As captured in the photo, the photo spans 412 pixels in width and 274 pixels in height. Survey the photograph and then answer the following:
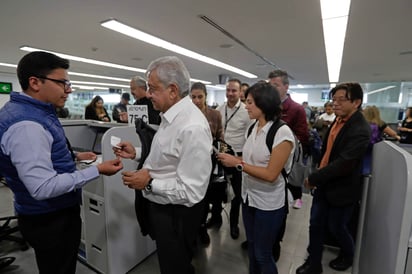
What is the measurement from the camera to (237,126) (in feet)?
7.77

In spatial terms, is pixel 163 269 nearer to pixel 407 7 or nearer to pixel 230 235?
pixel 230 235

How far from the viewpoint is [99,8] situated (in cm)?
284

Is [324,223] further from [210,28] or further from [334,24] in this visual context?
[210,28]

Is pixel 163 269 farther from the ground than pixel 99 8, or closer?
closer

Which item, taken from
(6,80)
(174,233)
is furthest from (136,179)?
(6,80)

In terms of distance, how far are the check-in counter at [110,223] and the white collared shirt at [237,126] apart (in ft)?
3.26

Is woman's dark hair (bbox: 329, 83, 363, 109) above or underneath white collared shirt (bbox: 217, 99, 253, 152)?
above

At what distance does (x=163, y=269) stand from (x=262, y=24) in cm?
340

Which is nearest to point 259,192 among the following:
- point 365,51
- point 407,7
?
point 407,7

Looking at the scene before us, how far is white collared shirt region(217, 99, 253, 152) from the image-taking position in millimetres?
2352

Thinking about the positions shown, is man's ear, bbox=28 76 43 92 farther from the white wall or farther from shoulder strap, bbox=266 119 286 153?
the white wall

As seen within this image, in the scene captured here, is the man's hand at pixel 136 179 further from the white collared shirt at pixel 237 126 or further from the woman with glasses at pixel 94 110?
the woman with glasses at pixel 94 110

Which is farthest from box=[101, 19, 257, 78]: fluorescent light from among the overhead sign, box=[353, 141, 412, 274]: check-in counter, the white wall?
the overhead sign

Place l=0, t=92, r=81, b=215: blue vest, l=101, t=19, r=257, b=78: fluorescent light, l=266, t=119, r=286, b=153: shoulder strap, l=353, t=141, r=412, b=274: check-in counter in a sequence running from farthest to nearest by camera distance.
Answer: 1. l=101, t=19, r=257, b=78: fluorescent light
2. l=266, t=119, r=286, b=153: shoulder strap
3. l=0, t=92, r=81, b=215: blue vest
4. l=353, t=141, r=412, b=274: check-in counter
